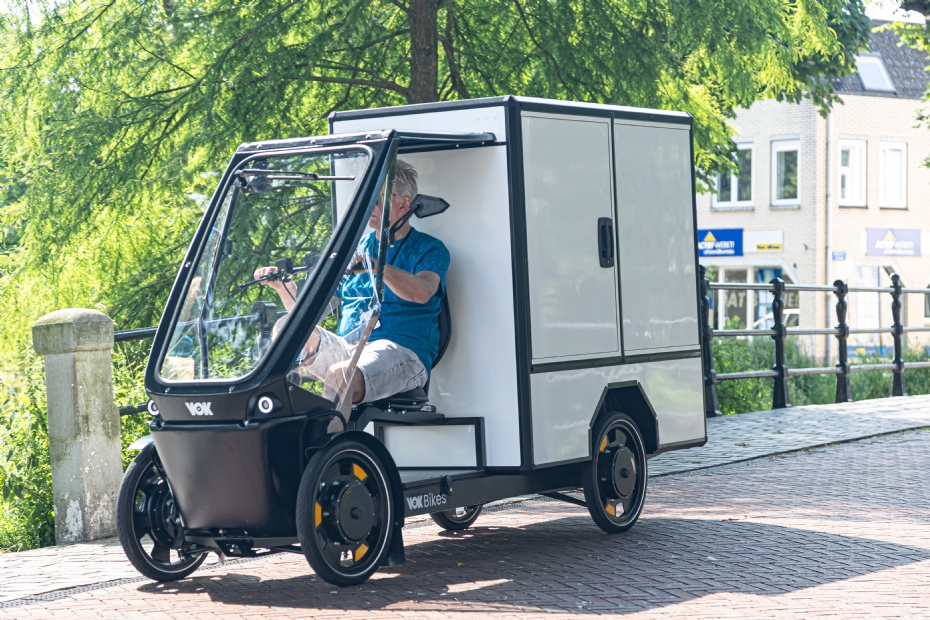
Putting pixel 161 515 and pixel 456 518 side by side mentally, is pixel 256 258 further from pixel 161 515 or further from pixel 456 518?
pixel 456 518

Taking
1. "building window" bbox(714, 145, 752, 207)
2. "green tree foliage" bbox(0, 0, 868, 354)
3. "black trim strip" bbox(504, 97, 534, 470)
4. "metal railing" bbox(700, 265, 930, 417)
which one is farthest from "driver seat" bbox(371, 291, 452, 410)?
"building window" bbox(714, 145, 752, 207)

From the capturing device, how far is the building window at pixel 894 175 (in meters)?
39.6

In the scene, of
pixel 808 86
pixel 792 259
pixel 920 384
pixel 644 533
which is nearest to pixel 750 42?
pixel 644 533

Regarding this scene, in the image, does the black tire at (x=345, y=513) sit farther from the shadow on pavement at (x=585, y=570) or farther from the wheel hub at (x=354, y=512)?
the shadow on pavement at (x=585, y=570)

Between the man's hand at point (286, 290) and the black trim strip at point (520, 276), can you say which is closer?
the man's hand at point (286, 290)

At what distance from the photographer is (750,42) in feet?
38.9

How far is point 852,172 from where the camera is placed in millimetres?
38938

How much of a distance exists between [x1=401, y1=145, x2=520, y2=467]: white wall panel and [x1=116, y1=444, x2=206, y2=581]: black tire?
59.2 inches

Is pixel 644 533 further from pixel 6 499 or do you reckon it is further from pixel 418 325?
pixel 6 499

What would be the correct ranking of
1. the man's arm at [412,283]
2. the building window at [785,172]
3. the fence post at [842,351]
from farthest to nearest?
the building window at [785,172]
the fence post at [842,351]
the man's arm at [412,283]

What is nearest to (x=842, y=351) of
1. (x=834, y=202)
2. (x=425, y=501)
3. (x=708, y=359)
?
(x=708, y=359)

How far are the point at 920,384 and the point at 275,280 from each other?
50.7ft

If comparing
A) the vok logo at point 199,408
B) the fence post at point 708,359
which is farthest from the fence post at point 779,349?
the vok logo at point 199,408

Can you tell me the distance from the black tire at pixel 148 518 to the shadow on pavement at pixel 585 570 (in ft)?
0.44
